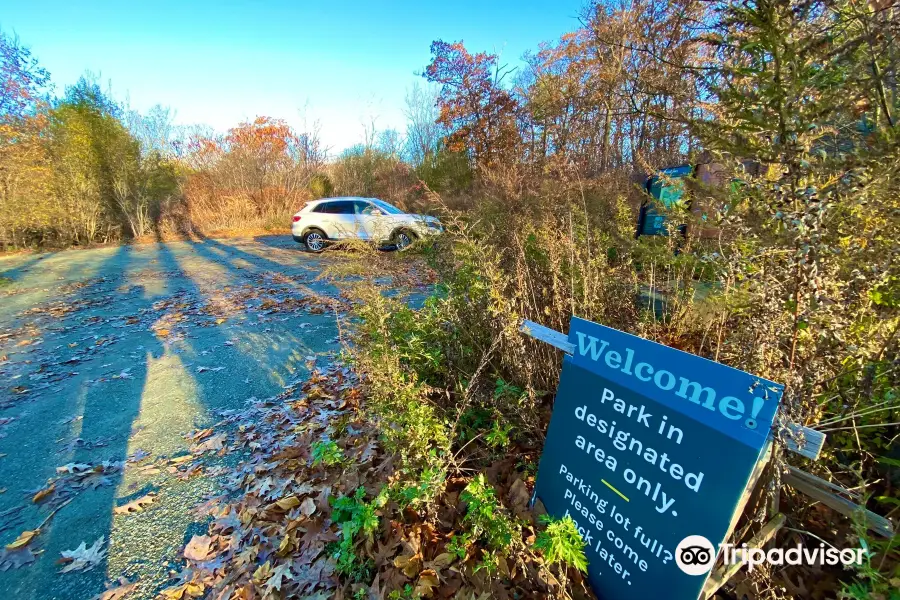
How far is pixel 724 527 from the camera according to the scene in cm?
118

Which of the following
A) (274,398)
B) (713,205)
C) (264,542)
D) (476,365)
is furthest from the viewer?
(274,398)

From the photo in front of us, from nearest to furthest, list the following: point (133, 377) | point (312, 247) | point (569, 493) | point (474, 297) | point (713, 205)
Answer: point (713, 205)
point (569, 493)
point (474, 297)
point (133, 377)
point (312, 247)

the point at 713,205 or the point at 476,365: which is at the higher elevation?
the point at 713,205

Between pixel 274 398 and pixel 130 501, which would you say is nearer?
pixel 130 501

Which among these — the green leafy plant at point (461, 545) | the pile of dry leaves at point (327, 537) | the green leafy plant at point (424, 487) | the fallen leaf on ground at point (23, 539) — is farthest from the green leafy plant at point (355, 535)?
the fallen leaf on ground at point (23, 539)

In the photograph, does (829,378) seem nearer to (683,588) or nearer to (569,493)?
(683,588)

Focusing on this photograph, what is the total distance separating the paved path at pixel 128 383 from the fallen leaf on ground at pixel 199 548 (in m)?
0.09

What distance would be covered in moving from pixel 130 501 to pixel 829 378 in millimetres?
4121

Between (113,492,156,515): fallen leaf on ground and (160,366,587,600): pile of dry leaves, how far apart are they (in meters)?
0.48

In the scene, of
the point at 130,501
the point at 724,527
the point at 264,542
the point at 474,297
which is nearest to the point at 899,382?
the point at 724,527

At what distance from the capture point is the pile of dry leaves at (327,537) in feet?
5.82

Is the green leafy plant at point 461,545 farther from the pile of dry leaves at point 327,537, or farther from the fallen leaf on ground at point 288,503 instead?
the fallen leaf on ground at point 288,503

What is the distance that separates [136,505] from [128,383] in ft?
7.68

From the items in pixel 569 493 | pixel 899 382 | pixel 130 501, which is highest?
pixel 899 382
